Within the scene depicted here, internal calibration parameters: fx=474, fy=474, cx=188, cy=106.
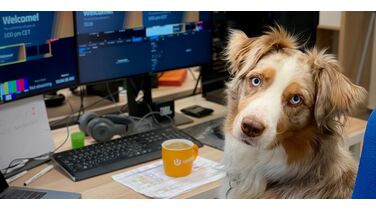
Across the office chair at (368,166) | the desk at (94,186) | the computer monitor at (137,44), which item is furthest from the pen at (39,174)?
the office chair at (368,166)

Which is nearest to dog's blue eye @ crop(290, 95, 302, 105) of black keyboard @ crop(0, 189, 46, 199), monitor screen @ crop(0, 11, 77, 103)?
black keyboard @ crop(0, 189, 46, 199)

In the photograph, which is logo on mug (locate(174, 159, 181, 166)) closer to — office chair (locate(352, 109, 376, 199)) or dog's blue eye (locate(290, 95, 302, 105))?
dog's blue eye (locate(290, 95, 302, 105))

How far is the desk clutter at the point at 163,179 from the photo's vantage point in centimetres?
141

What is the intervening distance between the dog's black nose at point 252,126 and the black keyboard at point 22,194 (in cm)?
62

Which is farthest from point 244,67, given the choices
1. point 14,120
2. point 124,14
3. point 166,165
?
point 14,120

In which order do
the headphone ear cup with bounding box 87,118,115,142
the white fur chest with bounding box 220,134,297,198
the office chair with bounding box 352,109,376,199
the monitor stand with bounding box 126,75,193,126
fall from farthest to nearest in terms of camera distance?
1. the monitor stand with bounding box 126,75,193,126
2. the headphone ear cup with bounding box 87,118,115,142
3. the white fur chest with bounding box 220,134,297,198
4. the office chair with bounding box 352,109,376,199

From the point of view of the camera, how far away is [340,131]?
4.36 feet

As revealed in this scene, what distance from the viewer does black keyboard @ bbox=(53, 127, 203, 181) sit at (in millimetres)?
1527

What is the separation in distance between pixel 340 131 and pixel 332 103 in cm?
12

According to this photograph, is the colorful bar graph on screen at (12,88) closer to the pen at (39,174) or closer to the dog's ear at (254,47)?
the pen at (39,174)

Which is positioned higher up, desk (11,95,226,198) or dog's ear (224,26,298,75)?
dog's ear (224,26,298,75)

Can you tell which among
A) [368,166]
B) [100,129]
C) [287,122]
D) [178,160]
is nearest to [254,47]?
[287,122]

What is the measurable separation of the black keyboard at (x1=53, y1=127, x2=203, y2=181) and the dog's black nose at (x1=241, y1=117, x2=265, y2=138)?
0.50 metres
